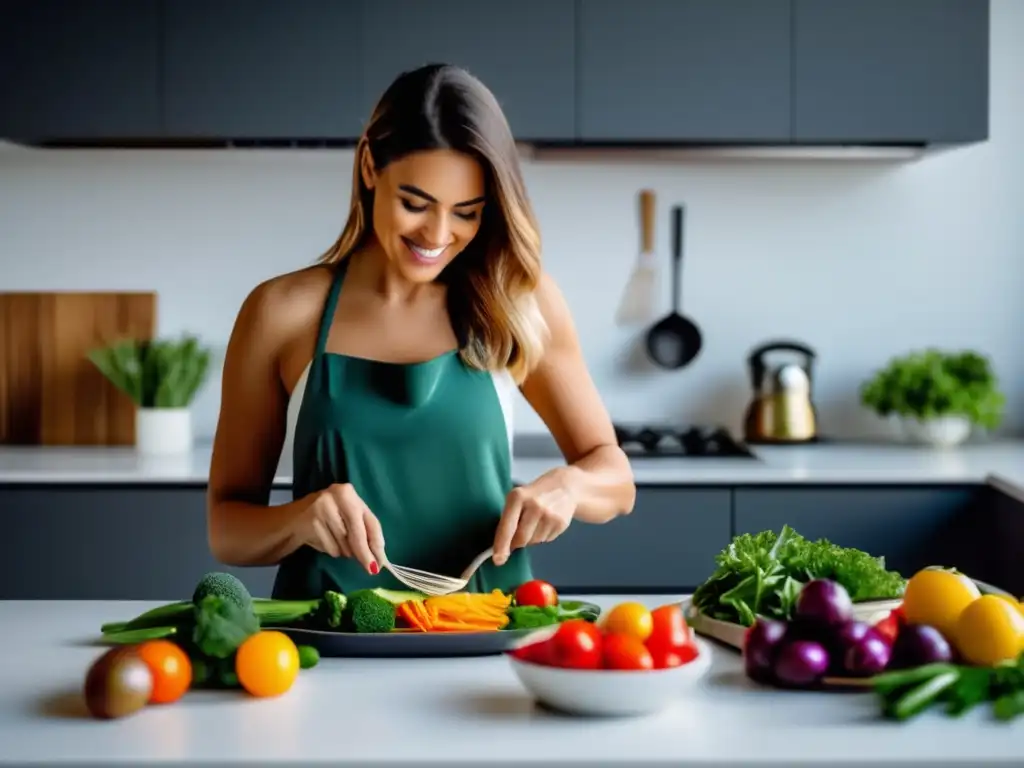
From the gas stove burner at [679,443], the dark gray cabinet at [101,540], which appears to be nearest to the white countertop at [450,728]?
the dark gray cabinet at [101,540]

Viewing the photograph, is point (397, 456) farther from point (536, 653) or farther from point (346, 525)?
point (536, 653)

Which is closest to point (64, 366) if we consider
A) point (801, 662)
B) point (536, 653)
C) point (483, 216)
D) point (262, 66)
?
point (262, 66)

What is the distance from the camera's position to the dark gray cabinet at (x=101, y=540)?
10.2 feet

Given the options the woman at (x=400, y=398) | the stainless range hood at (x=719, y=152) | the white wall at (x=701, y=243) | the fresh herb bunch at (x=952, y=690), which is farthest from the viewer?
the white wall at (x=701, y=243)

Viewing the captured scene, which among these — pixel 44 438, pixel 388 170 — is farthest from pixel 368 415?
pixel 44 438

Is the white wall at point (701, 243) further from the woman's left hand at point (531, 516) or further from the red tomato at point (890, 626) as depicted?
the red tomato at point (890, 626)

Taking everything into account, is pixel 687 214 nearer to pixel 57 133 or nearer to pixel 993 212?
pixel 993 212

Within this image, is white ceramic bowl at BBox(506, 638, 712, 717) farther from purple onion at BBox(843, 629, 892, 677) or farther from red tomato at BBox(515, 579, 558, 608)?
red tomato at BBox(515, 579, 558, 608)

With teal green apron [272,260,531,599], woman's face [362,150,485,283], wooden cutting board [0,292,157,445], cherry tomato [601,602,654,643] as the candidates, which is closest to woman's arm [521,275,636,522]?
teal green apron [272,260,531,599]

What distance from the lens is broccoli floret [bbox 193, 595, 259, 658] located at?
4.72ft

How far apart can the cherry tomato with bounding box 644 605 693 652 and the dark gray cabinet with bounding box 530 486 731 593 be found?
1.69 metres

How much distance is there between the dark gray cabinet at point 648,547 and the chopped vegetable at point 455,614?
57.2 inches

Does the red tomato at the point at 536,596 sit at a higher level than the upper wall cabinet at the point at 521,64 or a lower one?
lower

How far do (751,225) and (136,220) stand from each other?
169cm
